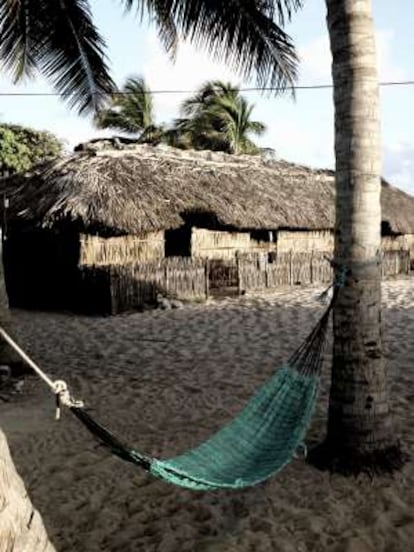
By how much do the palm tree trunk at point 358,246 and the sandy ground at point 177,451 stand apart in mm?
276

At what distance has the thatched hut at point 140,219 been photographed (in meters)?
11.0

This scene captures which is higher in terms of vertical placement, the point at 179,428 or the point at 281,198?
the point at 281,198

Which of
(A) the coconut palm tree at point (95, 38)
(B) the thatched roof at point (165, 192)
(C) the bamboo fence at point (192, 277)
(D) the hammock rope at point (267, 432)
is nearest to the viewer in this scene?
(D) the hammock rope at point (267, 432)

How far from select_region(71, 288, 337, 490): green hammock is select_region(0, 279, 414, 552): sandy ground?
272mm

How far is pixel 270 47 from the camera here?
685 cm

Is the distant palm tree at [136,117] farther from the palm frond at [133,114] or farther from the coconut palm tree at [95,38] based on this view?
the coconut palm tree at [95,38]

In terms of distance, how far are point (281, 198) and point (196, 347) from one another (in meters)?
8.10

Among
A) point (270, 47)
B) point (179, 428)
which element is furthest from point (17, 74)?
point (179, 428)

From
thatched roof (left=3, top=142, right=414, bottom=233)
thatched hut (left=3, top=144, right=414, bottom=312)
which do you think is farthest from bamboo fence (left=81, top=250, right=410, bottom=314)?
thatched roof (left=3, top=142, right=414, bottom=233)

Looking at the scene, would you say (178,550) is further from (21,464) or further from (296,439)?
(21,464)

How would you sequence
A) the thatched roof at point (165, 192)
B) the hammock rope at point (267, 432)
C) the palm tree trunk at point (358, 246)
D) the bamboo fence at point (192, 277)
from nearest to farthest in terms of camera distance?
the hammock rope at point (267, 432)
the palm tree trunk at point (358, 246)
the bamboo fence at point (192, 277)
the thatched roof at point (165, 192)

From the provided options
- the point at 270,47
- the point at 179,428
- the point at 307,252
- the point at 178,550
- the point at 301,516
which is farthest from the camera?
the point at 307,252

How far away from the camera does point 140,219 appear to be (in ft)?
36.9

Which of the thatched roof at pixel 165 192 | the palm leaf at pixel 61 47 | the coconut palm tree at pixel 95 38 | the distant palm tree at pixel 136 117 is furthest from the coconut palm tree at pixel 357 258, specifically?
the distant palm tree at pixel 136 117
